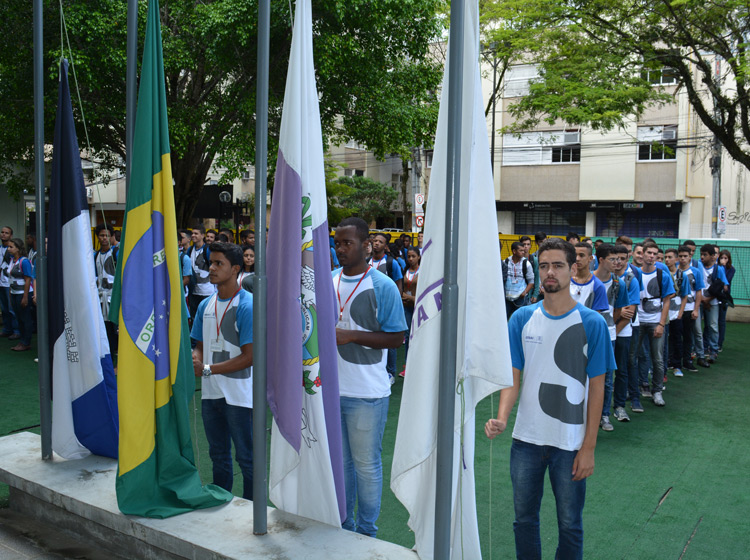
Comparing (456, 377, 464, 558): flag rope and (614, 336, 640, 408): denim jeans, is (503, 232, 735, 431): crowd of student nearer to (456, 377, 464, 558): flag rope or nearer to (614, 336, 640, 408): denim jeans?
(614, 336, 640, 408): denim jeans

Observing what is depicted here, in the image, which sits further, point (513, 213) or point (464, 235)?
point (513, 213)

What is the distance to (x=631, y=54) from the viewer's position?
1588 cm

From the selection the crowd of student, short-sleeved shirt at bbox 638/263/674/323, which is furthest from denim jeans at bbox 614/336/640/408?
short-sleeved shirt at bbox 638/263/674/323

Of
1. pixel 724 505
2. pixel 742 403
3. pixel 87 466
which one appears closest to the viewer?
pixel 87 466

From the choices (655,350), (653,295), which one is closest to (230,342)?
(653,295)

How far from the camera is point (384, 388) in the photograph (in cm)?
425

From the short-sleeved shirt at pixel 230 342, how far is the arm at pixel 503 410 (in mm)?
1572

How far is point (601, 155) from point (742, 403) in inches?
1023

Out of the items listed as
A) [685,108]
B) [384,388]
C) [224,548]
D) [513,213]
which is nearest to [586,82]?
[384,388]

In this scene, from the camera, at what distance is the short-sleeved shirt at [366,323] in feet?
13.8

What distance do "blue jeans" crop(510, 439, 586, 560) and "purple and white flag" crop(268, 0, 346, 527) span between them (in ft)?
3.13

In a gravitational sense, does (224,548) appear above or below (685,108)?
below

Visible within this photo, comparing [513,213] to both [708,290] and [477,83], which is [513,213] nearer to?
[708,290]

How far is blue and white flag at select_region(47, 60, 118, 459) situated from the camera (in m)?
4.83
